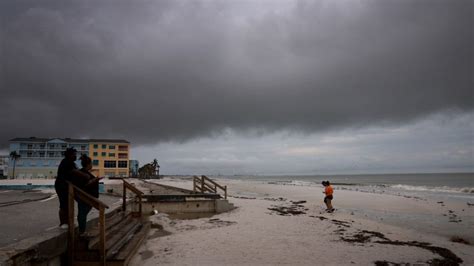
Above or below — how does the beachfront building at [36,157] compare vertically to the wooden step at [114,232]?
above

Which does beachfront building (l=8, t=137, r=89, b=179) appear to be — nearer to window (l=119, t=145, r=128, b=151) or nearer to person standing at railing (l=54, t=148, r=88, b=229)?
window (l=119, t=145, r=128, b=151)

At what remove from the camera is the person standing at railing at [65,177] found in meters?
5.54

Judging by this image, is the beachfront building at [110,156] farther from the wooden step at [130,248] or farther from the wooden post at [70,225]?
the wooden post at [70,225]

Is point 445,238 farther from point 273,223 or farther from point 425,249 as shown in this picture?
point 273,223

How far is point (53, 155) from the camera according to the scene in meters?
73.8

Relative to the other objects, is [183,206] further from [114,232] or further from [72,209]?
[72,209]

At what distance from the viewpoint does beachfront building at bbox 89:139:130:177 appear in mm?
78750

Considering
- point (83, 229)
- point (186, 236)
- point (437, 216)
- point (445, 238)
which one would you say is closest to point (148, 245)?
point (186, 236)

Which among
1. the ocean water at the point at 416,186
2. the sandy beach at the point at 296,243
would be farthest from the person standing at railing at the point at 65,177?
the ocean water at the point at 416,186

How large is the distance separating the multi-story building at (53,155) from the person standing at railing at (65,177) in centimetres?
7035

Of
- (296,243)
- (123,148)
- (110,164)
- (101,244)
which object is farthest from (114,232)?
(123,148)

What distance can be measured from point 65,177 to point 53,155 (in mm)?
80427

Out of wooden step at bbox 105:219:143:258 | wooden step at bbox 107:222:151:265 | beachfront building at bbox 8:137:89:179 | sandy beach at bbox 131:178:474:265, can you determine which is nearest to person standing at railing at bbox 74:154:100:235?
wooden step at bbox 105:219:143:258

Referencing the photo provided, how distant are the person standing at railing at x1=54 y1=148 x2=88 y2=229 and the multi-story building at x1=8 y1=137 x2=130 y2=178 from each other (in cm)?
7035
